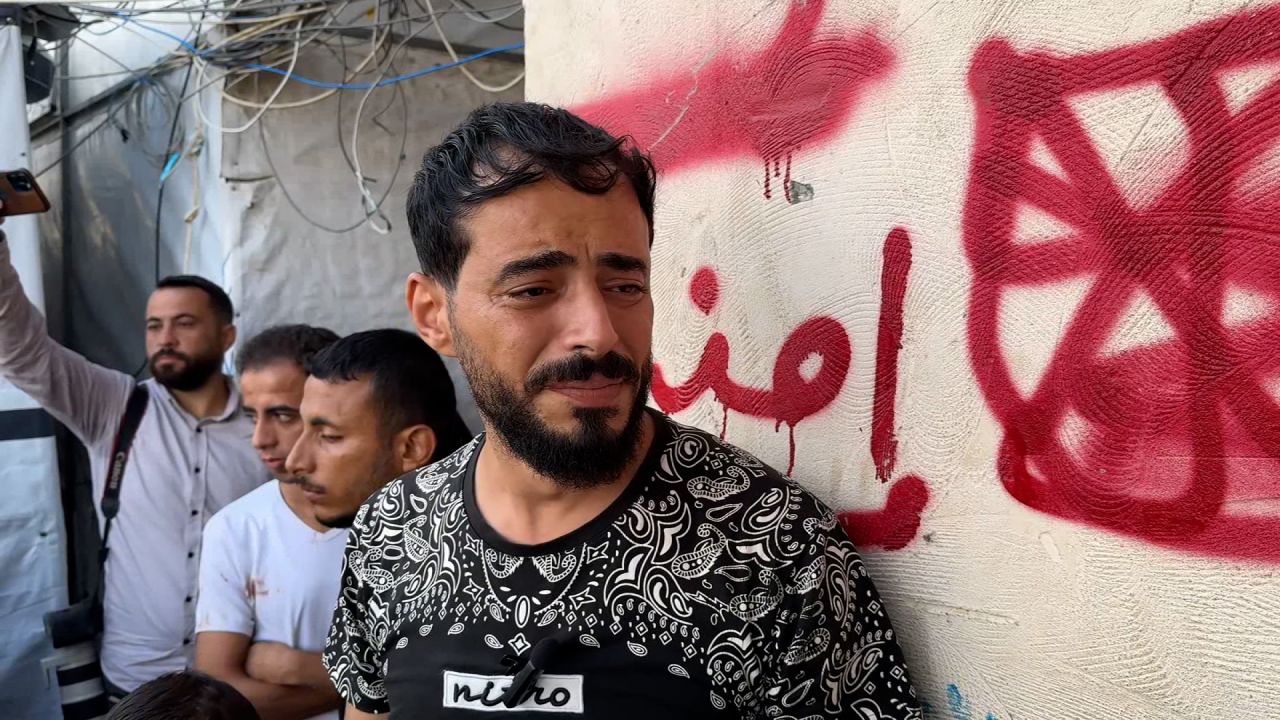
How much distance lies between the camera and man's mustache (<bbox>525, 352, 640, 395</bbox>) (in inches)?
48.9

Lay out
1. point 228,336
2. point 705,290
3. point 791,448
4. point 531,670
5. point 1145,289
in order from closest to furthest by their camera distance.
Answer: point 1145,289 < point 531,670 < point 791,448 < point 705,290 < point 228,336

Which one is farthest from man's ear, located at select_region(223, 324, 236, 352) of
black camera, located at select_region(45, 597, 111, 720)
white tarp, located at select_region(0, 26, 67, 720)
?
black camera, located at select_region(45, 597, 111, 720)

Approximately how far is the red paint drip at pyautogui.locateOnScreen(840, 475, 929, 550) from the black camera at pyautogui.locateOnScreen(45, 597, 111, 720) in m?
3.19

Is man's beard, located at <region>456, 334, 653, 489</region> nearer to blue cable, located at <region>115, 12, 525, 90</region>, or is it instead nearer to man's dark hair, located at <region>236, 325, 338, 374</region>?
man's dark hair, located at <region>236, 325, 338, 374</region>

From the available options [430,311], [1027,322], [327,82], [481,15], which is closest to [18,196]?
[327,82]

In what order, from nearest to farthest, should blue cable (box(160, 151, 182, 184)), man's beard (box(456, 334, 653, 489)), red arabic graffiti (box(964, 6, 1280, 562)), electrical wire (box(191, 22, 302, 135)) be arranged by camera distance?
red arabic graffiti (box(964, 6, 1280, 562)) < man's beard (box(456, 334, 653, 489)) < electrical wire (box(191, 22, 302, 135)) < blue cable (box(160, 151, 182, 184))

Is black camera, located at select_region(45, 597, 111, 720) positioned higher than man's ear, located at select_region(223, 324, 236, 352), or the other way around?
man's ear, located at select_region(223, 324, 236, 352)

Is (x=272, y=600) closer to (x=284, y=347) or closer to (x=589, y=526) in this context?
(x=284, y=347)

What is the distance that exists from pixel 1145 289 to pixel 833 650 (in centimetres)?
55

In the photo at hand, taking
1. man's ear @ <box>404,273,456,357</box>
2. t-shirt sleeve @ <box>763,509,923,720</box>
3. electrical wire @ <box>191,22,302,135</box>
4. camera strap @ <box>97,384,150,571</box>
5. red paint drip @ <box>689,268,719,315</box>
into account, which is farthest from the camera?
electrical wire @ <box>191,22,302,135</box>

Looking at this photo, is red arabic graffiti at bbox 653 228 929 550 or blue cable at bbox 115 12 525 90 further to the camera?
blue cable at bbox 115 12 525 90

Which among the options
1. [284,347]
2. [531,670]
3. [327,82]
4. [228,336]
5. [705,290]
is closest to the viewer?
[531,670]

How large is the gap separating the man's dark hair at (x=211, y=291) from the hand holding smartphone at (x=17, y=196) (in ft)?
2.39

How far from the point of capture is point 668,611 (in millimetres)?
1197
